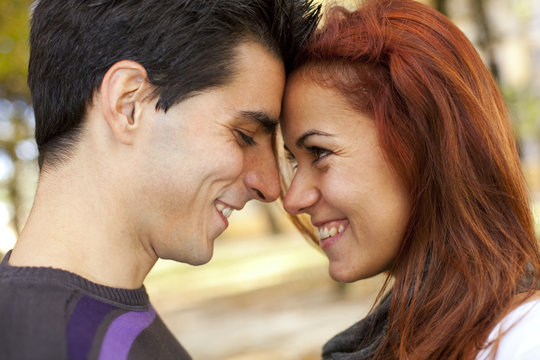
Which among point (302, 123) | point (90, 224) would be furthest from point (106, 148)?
point (302, 123)

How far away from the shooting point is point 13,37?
275 inches

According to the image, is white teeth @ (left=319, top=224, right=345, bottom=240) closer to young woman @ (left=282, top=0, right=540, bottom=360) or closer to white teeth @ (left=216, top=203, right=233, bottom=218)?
young woman @ (left=282, top=0, right=540, bottom=360)

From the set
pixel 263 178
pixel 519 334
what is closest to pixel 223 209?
pixel 263 178

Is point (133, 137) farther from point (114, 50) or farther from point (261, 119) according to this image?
point (261, 119)

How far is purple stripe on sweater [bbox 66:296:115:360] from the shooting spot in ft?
5.28

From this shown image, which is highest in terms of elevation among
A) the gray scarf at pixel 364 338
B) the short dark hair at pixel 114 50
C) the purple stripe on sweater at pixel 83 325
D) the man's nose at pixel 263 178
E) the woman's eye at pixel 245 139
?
the short dark hair at pixel 114 50

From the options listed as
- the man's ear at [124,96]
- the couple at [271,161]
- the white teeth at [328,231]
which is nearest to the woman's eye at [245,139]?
the couple at [271,161]

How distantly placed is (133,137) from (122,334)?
2.02 ft

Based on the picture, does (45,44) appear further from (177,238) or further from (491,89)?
(491,89)

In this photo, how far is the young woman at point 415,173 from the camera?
→ 7.01 ft

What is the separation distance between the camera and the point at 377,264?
244 centimetres

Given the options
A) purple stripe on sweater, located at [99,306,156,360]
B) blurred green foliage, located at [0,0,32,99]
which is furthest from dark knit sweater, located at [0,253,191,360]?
blurred green foliage, located at [0,0,32,99]

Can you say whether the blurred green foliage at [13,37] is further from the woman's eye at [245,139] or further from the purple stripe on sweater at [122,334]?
the purple stripe on sweater at [122,334]

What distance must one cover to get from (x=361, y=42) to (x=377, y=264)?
33.7 inches
